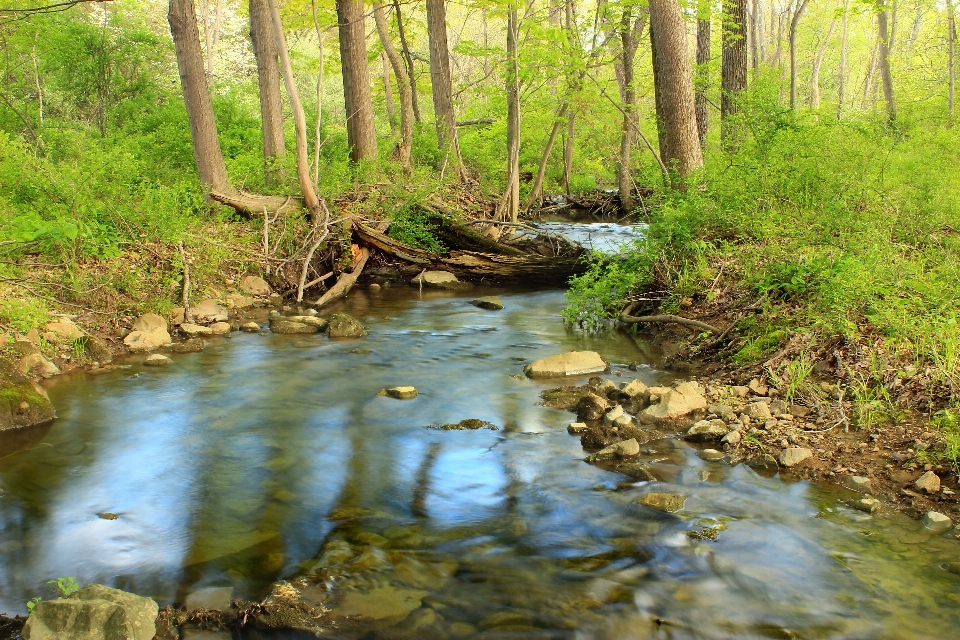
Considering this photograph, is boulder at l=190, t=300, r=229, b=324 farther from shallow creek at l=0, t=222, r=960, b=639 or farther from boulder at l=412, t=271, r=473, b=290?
boulder at l=412, t=271, r=473, b=290

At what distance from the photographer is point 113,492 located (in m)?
5.33

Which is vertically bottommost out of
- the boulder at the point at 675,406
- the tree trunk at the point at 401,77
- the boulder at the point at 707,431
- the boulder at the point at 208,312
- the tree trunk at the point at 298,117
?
the boulder at the point at 707,431

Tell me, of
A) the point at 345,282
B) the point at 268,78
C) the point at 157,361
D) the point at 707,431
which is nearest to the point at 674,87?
the point at 345,282

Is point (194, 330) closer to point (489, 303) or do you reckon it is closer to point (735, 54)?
point (489, 303)

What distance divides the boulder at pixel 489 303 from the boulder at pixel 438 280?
1259mm

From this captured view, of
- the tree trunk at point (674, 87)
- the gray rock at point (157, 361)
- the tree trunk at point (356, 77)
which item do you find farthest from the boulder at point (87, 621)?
the tree trunk at point (356, 77)

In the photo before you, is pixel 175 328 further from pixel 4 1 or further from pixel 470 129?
pixel 470 129

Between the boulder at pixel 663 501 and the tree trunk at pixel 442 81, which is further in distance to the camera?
the tree trunk at pixel 442 81

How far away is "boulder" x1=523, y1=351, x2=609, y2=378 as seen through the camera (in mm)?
7867

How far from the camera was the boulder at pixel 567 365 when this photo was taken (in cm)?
787

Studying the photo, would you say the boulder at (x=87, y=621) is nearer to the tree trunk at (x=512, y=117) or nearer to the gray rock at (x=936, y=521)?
the gray rock at (x=936, y=521)

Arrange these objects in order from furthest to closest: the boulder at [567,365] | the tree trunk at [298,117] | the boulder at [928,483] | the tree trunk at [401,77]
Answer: the tree trunk at [401,77] → the tree trunk at [298,117] → the boulder at [567,365] → the boulder at [928,483]

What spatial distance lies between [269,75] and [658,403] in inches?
528

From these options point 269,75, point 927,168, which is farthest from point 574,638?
point 269,75
